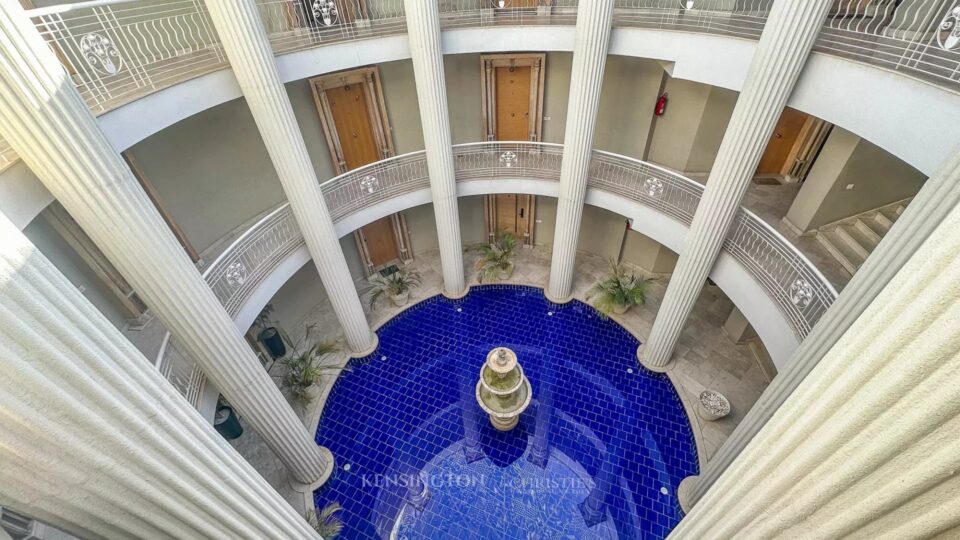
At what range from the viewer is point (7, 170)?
4066 mm

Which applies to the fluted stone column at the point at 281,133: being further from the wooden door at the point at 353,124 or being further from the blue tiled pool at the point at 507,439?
the wooden door at the point at 353,124

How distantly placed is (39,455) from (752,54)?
9.30 metres

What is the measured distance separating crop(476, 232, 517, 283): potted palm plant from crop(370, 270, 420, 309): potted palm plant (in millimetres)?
2357

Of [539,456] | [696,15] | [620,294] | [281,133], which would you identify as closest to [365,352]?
[539,456]

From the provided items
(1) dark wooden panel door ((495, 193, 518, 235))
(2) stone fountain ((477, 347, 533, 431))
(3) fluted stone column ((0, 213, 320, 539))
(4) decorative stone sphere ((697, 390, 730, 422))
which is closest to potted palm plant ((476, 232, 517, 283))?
(1) dark wooden panel door ((495, 193, 518, 235))

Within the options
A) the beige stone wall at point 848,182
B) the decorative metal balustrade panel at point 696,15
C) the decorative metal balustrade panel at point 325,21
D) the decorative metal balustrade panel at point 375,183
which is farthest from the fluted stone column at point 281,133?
the beige stone wall at point 848,182

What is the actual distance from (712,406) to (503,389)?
4.80 meters

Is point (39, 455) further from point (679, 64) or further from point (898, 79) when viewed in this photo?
point (679, 64)

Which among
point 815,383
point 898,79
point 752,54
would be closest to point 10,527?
point 815,383

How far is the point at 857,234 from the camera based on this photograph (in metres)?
8.21

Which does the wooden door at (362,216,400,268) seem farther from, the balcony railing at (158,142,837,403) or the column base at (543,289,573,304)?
the column base at (543,289,573,304)

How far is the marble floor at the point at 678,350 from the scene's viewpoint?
30.2 ft

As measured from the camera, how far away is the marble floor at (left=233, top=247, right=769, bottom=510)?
9.20 metres

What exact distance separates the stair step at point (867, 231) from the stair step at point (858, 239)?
15 millimetres
